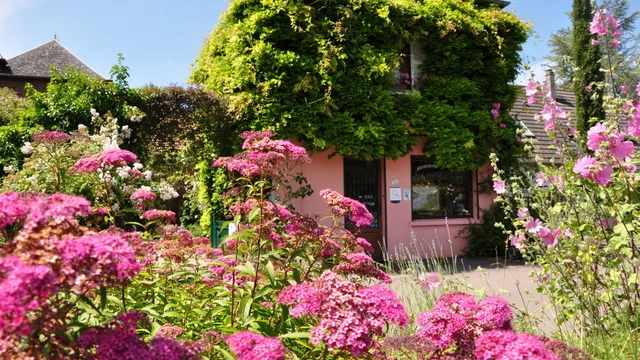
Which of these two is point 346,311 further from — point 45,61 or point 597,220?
point 45,61

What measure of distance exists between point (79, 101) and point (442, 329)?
986cm

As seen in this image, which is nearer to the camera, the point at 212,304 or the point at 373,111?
the point at 212,304

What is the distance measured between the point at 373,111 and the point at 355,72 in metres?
0.92

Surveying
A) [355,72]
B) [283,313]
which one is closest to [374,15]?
[355,72]

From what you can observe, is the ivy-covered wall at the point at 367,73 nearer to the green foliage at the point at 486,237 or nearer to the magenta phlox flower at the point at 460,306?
the green foliage at the point at 486,237

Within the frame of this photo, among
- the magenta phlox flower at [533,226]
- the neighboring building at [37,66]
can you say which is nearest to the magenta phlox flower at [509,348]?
the magenta phlox flower at [533,226]

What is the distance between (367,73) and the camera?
10.7 meters

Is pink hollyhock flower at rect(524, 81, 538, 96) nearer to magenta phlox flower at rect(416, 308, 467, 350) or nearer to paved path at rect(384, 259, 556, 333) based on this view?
paved path at rect(384, 259, 556, 333)

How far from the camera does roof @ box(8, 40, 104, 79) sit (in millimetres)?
25719

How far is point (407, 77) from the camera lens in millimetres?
11977

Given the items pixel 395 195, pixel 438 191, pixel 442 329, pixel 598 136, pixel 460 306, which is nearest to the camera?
pixel 442 329

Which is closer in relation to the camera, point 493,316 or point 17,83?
point 493,316

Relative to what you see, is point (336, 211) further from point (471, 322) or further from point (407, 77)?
point (407, 77)

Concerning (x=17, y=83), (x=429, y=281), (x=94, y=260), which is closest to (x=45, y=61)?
(x=17, y=83)
